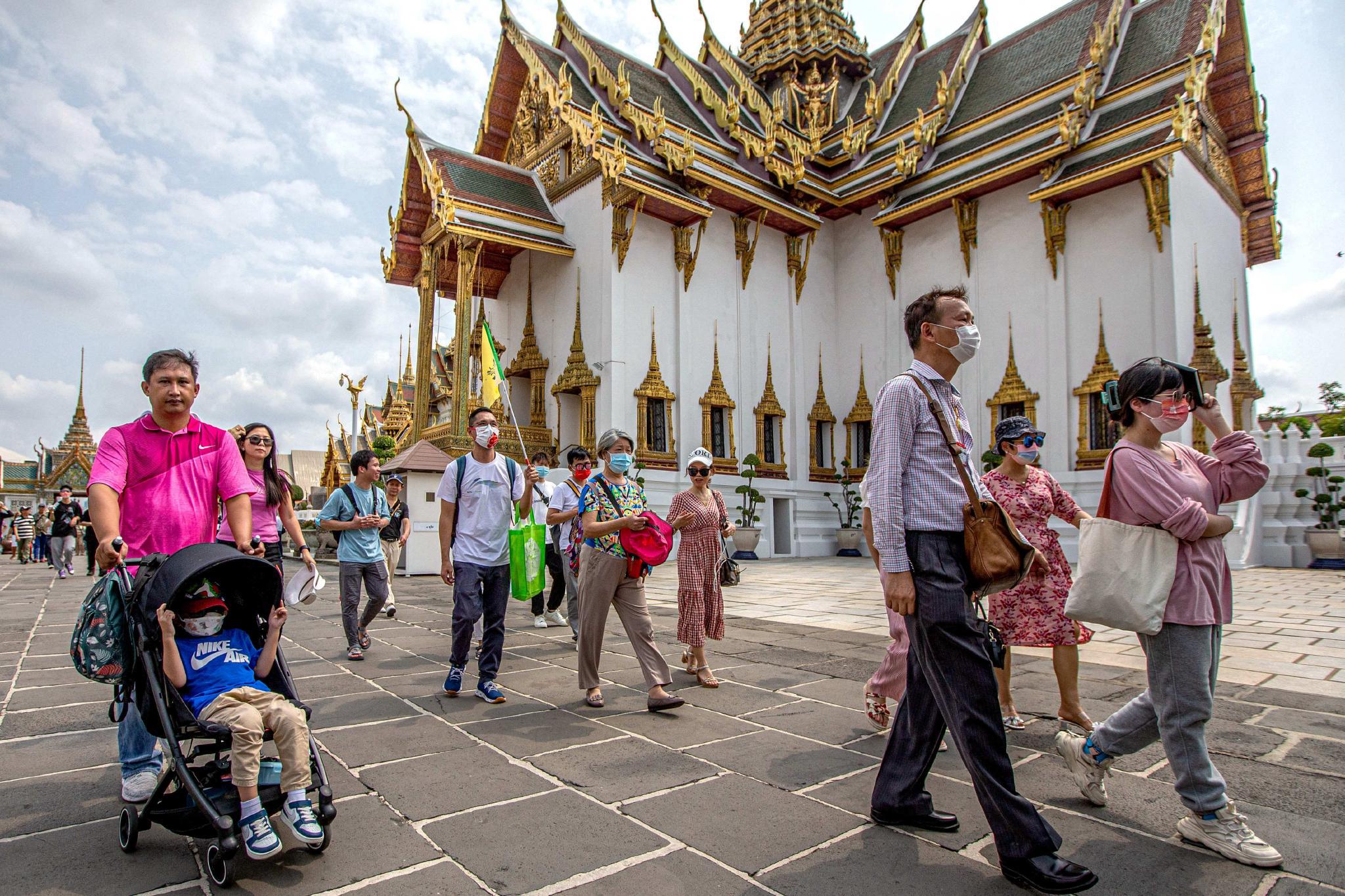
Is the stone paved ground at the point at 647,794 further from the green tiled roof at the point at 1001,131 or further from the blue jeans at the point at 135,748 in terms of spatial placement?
the green tiled roof at the point at 1001,131

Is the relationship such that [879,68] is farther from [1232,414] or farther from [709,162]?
[1232,414]

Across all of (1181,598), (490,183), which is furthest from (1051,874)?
(490,183)

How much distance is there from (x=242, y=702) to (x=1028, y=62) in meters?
20.0

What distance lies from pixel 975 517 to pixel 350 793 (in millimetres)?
2292

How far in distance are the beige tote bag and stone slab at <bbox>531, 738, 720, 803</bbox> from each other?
1474 mm

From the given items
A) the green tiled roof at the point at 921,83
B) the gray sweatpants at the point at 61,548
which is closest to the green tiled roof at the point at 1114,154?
the green tiled roof at the point at 921,83

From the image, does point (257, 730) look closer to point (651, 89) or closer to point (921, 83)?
point (651, 89)

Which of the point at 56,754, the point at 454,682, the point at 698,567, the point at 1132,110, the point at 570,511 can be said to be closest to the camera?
the point at 56,754

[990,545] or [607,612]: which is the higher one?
[990,545]

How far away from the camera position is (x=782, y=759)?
3145 mm

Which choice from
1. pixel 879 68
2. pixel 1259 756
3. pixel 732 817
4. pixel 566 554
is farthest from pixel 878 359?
pixel 732 817

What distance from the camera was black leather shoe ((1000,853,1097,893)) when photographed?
200cm

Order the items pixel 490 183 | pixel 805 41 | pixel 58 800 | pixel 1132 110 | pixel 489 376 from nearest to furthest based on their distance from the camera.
A: pixel 58 800, pixel 489 376, pixel 1132 110, pixel 490 183, pixel 805 41

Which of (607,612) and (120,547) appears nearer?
(120,547)
